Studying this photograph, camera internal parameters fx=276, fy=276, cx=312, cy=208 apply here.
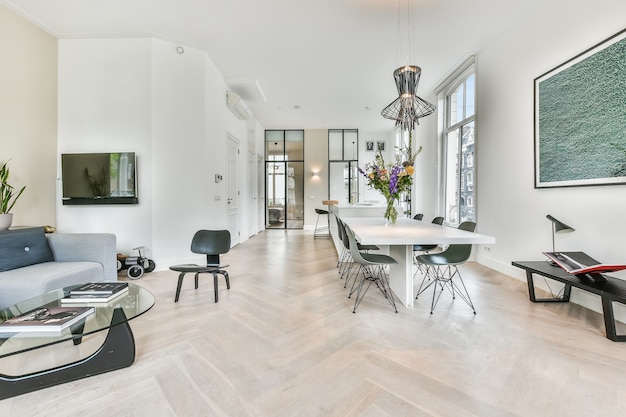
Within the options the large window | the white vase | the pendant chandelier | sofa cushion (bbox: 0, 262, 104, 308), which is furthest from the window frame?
the white vase

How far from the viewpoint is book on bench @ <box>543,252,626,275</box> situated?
2233 mm

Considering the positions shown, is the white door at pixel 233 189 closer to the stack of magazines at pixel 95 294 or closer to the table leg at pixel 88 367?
the stack of magazines at pixel 95 294

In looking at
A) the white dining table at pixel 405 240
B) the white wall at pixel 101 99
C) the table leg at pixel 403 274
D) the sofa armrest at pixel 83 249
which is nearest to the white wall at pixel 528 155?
the white dining table at pixel 405 240

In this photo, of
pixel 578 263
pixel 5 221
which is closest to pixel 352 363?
pixel 578 263

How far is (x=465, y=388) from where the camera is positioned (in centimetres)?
159

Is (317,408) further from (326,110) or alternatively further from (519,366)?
(326,110)

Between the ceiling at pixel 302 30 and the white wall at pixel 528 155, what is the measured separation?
0.45 metres

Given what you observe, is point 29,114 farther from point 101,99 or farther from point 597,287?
point 597,287

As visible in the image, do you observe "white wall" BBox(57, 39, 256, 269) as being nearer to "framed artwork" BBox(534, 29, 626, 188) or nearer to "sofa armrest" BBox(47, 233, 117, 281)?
→ "sofa armrest" BBox(47, 233, 117, 281)

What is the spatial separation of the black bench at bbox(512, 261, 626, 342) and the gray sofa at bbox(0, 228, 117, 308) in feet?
14.3

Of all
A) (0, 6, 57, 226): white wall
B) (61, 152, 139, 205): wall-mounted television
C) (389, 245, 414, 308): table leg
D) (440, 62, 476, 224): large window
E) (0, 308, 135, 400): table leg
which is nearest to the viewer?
(0, 308, 135, 400): table leg

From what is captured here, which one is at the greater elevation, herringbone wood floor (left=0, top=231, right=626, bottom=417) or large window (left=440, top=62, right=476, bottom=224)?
large window (left=440, top=62, right=476, bottom=224)

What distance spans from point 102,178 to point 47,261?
166 cm

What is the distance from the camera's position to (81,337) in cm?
152
